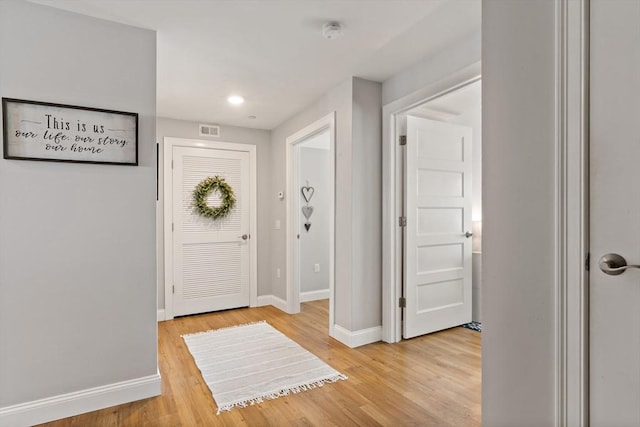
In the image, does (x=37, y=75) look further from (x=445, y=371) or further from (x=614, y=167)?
(x=445, y=371)

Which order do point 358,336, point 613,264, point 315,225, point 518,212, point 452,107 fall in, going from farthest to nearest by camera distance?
point 315,225
point 452,107
point 358,336
point 518,212
point 613,264

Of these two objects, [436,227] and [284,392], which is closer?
[284,392]

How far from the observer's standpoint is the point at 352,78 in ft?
10.1

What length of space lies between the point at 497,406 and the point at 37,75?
279 cm

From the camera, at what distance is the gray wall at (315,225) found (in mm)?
5062

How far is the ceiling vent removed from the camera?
4344 millimetres

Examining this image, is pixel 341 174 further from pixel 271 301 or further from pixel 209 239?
pixel 271 301

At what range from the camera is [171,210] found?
412cm

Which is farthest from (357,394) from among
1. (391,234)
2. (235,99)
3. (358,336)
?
(235,99)

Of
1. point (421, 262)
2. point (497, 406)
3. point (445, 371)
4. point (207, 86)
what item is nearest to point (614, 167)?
point (497, 406)

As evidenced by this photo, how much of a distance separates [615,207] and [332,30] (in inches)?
74.8

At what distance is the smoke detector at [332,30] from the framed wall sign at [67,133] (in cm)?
137

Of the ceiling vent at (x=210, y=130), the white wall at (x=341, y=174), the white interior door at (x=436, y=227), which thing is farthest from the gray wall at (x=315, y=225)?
the white interior door at (x=436, y=227)

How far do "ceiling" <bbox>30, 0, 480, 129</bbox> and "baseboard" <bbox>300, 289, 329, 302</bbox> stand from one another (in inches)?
111
